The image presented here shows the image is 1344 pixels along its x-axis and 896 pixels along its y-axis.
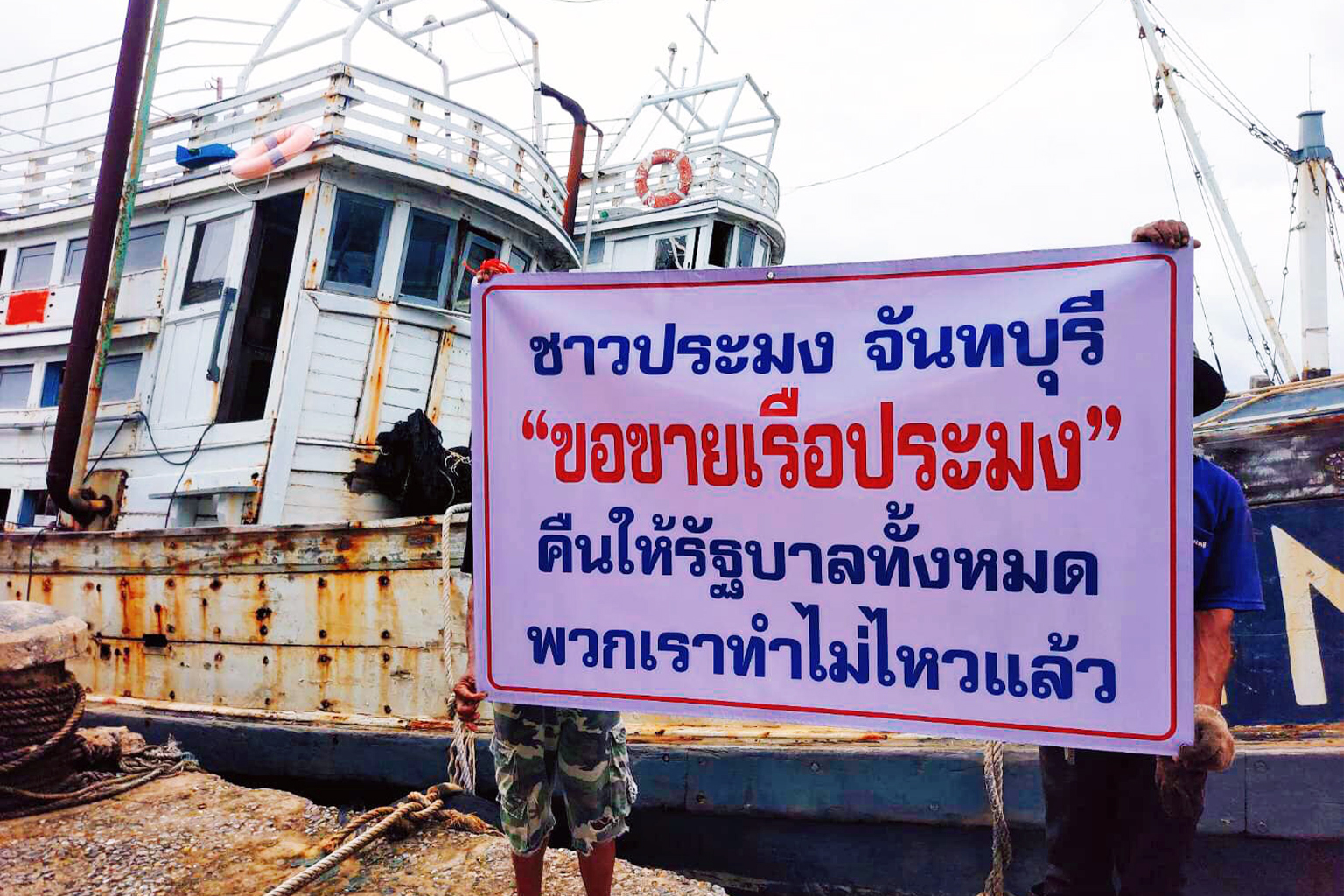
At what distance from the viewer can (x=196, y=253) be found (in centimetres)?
704

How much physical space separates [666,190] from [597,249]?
1.47 meters

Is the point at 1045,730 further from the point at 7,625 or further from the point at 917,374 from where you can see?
the point at 7,625

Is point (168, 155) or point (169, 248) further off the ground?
point (168, 155)

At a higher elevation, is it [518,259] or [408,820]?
[518,259]

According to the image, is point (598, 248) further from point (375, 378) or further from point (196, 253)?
point (375, 378)

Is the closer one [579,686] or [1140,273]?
[1140,273]

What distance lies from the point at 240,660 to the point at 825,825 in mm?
3615

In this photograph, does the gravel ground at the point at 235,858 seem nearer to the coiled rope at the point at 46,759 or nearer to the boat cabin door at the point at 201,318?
the coiled rope at the point at 46,759

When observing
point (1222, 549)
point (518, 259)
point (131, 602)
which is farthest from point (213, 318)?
point (1222, 549)

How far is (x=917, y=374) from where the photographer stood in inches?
79.5

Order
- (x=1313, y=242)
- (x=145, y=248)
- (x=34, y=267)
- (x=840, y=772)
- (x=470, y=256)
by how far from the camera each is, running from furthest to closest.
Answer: (x=1313, y=242)
(x=34, y=267)
(x=145, y=248)
(x=470, y=256)
(x=840, y=772)

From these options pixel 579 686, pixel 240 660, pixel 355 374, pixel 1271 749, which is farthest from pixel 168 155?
pixel 1271 749

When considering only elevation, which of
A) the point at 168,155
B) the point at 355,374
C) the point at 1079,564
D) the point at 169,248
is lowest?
the point at 1079,564

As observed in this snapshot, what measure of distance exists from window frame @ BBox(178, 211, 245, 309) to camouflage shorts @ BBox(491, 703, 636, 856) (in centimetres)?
568
